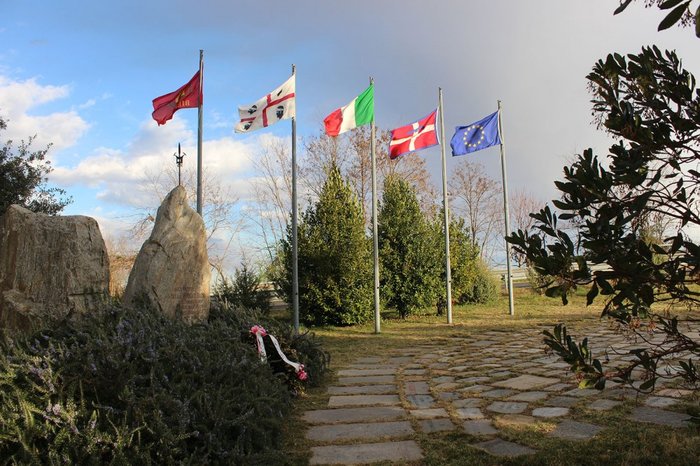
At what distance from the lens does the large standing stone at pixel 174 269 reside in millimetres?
6055

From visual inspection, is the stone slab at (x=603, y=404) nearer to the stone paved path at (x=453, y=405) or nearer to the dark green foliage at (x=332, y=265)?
the stone paved path at (x=453, y=405)

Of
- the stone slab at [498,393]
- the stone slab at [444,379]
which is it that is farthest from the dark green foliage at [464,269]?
the stone slab at [498,393]

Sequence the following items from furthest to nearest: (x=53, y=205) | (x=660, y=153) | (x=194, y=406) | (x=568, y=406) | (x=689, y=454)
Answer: (x=53, y=205) < (x=568, y=406) < (x=194, y=406) < (x=689, y=454) < (x=660, y=153)

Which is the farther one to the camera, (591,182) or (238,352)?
(238,352)

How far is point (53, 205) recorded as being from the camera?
1413cm

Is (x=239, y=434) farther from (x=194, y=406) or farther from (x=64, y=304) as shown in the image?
(x=64, y=304)

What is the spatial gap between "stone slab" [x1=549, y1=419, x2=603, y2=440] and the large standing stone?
13.3 ft

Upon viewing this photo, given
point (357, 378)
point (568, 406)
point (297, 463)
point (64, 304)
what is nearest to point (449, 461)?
point (297, 463)

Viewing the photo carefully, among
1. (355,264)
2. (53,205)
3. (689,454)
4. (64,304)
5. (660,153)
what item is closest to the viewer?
(660,153)

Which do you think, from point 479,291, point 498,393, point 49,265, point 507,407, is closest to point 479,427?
point 507,407

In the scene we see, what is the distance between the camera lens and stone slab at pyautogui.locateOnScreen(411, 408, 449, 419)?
4320mm

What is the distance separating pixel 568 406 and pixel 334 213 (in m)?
8.80

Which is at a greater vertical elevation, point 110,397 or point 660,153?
point 660,153

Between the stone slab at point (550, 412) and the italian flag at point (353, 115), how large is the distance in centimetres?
804
